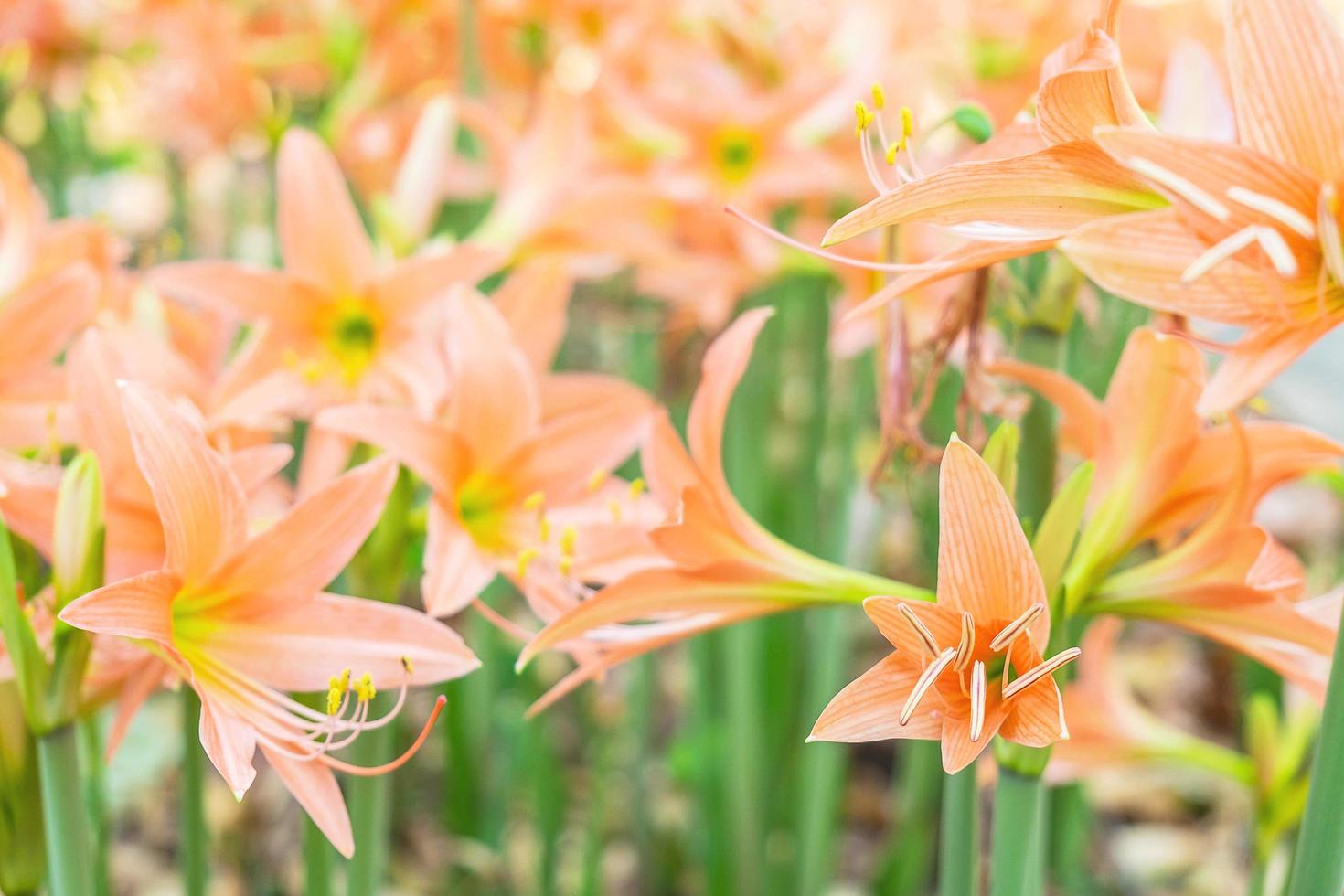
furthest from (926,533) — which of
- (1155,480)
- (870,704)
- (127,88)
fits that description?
(127,88)

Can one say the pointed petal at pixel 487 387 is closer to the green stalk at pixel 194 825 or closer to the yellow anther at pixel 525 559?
the yellow anther at pixel 525 559

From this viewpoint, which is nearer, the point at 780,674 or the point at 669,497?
the point at 669,497

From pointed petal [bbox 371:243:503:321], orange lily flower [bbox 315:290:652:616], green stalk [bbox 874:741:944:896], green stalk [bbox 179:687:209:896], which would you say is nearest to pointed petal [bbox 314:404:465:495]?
orange lily flower [bbox 315:290:652:616]

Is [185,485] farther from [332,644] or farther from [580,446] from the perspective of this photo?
[580,446]

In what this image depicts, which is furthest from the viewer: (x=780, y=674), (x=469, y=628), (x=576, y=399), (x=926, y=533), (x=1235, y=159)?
(x=469, y=628)

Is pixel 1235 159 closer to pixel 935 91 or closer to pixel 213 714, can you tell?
pixel 213 714

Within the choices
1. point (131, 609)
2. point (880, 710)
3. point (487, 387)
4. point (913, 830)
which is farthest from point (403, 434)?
point (913, 830)

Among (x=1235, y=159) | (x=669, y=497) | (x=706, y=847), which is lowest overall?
(x=706, y=847)
